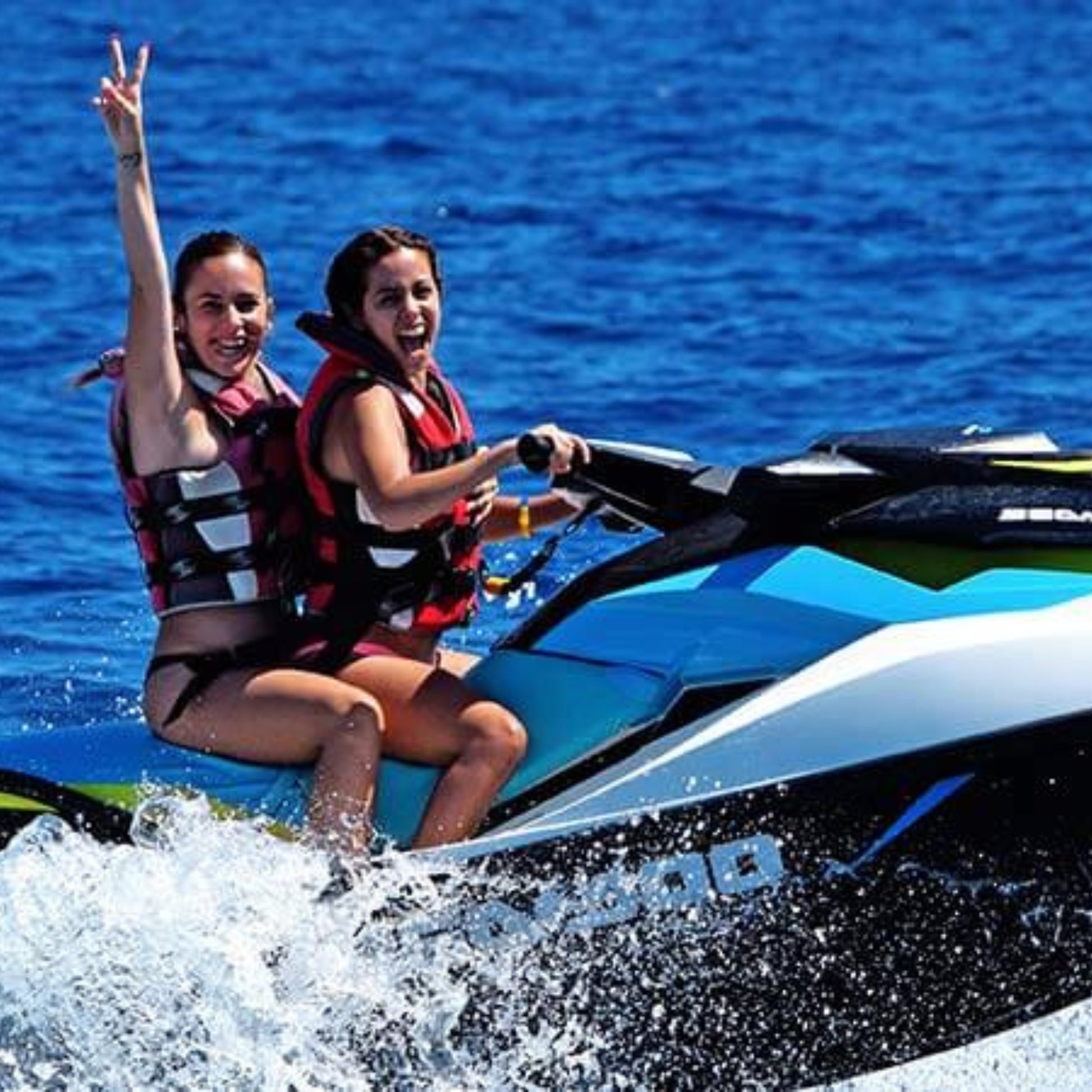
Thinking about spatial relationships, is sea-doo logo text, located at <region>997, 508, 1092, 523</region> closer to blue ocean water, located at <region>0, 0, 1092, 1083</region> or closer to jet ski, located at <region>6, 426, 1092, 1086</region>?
jet ski, located at <region>6, 426, 1092, 1086</region>

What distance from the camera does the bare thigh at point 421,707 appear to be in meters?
5.06

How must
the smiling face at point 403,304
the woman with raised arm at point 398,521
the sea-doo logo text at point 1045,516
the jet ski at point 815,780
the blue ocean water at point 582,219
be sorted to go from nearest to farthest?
1. the jet ski at point 815,780
2. the sea-doo logo text at point 1045,516
3. the woman with raised arm at point 398,521
4. the smiling face at point 403,304
5. the blue ocean water at point 582,219

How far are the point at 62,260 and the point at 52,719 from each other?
8.56m

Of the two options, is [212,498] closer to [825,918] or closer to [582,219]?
[825,918]

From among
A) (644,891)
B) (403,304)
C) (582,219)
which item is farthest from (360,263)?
(582,219)

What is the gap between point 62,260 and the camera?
15.5 m

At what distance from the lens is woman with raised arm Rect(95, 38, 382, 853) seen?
507 cm

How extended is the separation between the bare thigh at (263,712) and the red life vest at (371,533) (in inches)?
5.3

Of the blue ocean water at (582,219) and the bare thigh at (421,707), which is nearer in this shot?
the bare thigh at (421,707)

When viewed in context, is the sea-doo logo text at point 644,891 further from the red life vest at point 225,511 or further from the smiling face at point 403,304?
the smiling face at point 403,304

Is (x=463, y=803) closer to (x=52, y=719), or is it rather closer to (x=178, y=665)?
(x=178, y=665)

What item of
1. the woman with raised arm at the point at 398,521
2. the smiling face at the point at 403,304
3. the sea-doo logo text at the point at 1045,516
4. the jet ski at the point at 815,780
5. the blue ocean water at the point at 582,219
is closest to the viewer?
the jet ski at the point at 815,780

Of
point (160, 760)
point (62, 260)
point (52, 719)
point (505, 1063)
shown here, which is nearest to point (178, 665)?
point (160, 760)

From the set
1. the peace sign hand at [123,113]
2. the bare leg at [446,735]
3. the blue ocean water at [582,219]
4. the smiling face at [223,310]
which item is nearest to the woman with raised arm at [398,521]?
the bare leg at [446,735]
